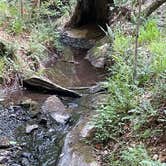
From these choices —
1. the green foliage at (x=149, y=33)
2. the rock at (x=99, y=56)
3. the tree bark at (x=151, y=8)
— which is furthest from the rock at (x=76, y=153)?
the tree bark at (x=151, y=8)

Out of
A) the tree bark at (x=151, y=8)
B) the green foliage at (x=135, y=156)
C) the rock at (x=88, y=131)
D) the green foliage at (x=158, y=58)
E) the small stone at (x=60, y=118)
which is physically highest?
the tree bark at (x=151, y=8)

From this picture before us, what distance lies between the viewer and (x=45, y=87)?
27.5 ft

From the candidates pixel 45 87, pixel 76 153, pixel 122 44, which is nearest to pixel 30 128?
pixel 76 153

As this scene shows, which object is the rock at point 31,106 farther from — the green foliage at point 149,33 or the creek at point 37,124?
the green foliage at point 149,33

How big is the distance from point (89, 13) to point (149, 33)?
9.70 metres

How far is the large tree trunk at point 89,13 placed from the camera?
17.3 metres

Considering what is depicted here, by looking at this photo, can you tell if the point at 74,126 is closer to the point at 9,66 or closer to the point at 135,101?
the point at 135,101

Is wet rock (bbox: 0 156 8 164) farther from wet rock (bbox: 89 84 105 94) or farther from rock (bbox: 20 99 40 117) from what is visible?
wet rock (bbox: 89 84 105 94)

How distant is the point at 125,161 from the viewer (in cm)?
445

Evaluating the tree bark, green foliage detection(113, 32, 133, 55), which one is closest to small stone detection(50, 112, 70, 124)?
green foliage detection(113, 32, 133, 55)

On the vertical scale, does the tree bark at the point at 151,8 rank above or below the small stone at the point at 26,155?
above

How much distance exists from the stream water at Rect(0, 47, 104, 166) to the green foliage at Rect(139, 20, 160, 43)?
149 cm

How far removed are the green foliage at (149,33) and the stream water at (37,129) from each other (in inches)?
58.6

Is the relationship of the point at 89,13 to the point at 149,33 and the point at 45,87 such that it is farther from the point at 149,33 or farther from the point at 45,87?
the point at 45,87
